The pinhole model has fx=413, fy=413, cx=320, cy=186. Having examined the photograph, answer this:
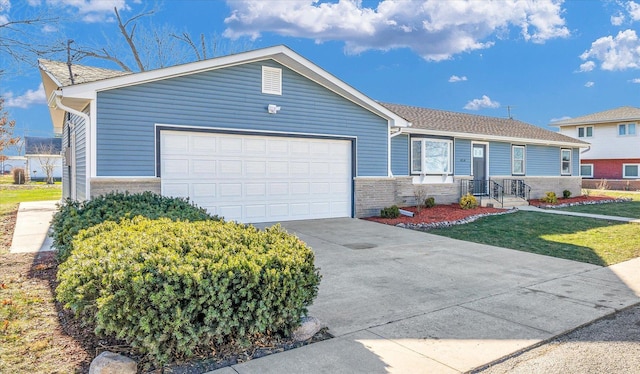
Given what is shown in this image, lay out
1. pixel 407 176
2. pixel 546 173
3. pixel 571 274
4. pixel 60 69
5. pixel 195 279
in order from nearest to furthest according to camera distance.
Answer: pixel 195 279
pixel 571 274
pixel 60 69
pixel 407 176
pixel 546 173

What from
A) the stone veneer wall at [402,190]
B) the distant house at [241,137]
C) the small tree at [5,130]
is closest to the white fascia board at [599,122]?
the stone veneer wall at [402,190]

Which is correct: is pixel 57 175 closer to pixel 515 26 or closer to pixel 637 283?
pixel 515 26

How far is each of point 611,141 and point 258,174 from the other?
31540 millimetres

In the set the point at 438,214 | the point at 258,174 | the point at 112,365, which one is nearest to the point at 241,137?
the point at 258,174

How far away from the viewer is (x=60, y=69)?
11852 millimetres

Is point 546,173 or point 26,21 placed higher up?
point 26,21

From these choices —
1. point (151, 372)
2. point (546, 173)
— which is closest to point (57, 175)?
point (546, 173)

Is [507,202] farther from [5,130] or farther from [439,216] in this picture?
[5,130]

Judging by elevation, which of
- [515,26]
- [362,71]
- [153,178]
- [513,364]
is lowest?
[513,364]

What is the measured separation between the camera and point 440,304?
16.1 ft

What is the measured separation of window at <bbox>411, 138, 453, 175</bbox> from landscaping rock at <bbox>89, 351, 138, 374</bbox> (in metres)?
13.5

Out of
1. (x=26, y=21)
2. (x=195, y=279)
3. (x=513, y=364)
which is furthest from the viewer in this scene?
(x=26, y=21)

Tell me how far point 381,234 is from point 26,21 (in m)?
9.45

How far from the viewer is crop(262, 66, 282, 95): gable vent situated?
10.9m
